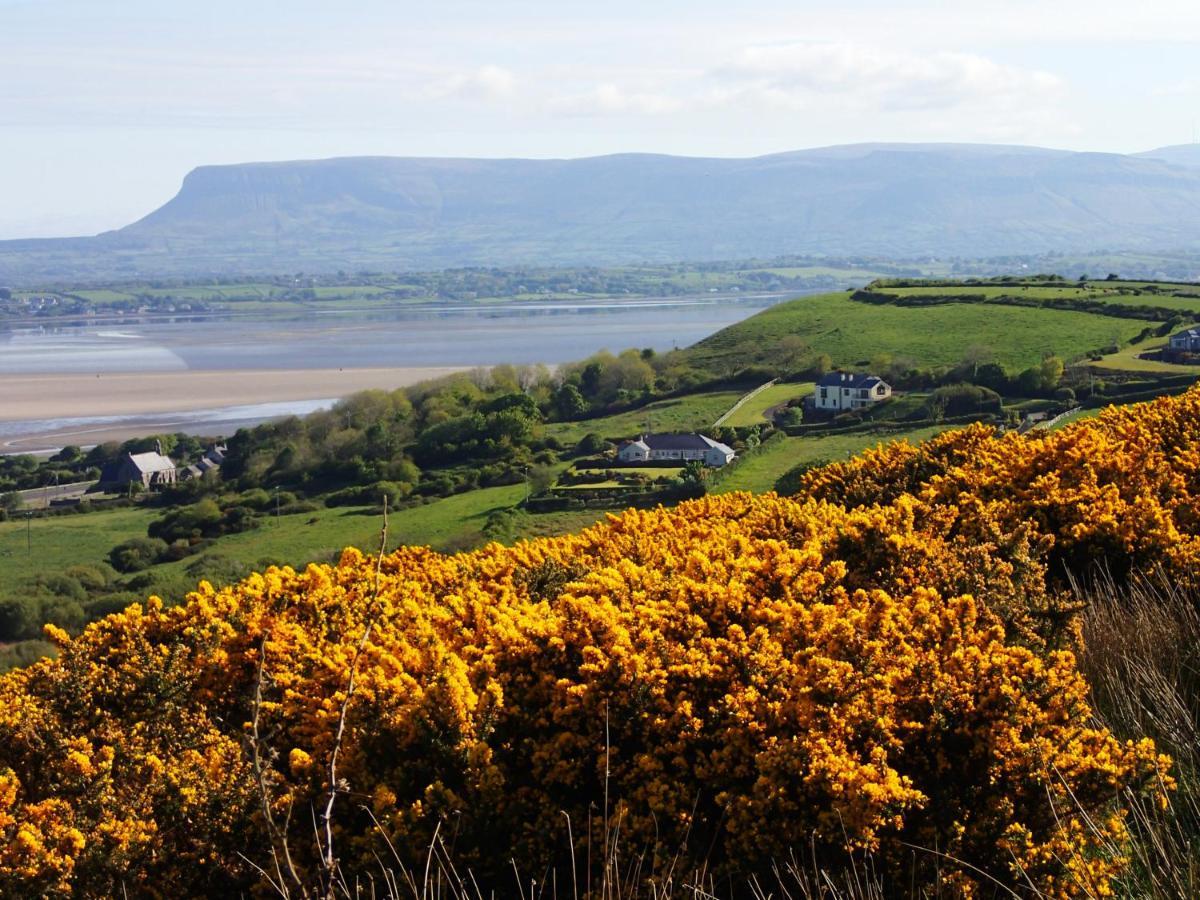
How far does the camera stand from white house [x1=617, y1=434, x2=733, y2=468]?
69375 mm

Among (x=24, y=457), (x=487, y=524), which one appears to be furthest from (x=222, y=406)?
(x=487, y=524)

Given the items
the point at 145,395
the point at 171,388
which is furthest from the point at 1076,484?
the point at 171,388

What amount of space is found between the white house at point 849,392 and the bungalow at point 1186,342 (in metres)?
16.0

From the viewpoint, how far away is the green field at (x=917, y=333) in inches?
3438

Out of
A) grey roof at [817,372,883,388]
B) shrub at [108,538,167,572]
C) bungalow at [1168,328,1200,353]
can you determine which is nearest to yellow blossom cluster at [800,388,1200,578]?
shrub at [108,538,167,572]

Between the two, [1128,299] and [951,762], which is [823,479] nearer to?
[951,762]

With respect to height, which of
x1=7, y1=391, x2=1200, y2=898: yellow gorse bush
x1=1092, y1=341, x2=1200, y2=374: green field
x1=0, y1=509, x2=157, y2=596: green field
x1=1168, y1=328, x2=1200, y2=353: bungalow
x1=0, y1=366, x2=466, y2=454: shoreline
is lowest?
x1=0, y1=509, x2=157, y2=596: green field

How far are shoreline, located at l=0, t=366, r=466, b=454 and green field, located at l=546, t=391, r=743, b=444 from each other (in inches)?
989

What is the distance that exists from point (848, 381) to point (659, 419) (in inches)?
474

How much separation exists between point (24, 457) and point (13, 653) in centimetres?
4883

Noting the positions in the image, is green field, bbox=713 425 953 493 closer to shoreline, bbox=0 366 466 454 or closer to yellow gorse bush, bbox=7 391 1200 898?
shoreline, bbox=0 366 466 454

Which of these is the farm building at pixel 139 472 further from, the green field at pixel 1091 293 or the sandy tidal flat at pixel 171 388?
the green field at pixel 1091 293

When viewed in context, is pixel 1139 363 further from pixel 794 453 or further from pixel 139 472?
pixel 139 472

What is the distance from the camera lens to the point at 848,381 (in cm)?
8344
